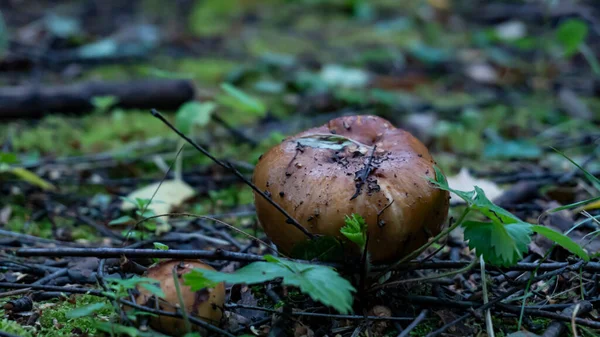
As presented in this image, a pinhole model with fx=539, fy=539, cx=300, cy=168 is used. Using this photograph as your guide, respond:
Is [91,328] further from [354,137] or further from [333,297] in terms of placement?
[354,137]

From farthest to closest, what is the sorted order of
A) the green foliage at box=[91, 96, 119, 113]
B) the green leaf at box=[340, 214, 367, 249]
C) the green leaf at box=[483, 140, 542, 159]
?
the green foliage at box=[91, 96, 119, 113]
the green leaf at box=[483, 140, 542, 159]
the green leaf at box=[340, 214, 367, 249]

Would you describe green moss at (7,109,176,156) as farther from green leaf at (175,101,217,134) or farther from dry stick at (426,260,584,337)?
dry stick at (426,260,584,337)

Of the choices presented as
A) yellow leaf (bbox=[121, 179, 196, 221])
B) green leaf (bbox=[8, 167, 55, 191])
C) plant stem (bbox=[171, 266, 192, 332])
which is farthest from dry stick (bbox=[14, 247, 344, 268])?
green leaf (bbox=[8, 167, 55, 191])

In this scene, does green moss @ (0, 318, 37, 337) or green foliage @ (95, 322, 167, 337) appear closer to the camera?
green foliage @ (95, 322, 167, 337)

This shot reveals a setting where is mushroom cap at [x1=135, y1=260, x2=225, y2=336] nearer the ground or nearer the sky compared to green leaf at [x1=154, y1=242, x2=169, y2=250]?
nearer the ground

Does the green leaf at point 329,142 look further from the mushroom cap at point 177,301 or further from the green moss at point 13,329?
the green moss at point 13,329

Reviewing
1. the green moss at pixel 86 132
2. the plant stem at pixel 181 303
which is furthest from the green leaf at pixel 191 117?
the plant stem at pixel 181 303
